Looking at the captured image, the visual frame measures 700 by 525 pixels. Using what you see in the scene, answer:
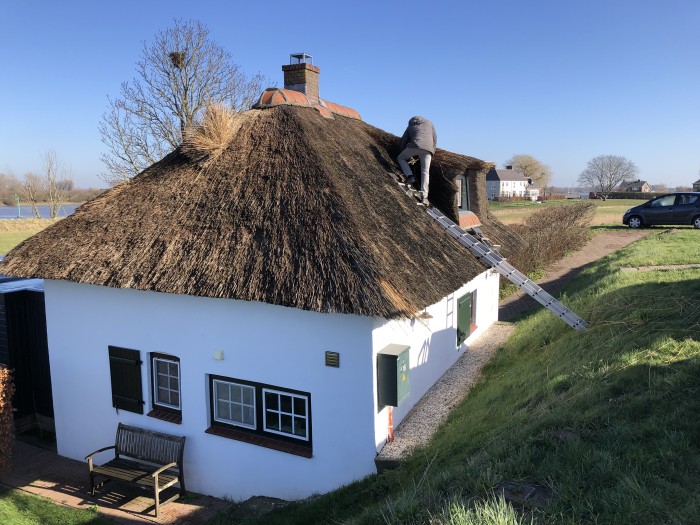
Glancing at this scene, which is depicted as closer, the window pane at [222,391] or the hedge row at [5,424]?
the window pane at [222,391]

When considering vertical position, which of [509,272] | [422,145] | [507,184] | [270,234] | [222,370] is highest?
[507,184]

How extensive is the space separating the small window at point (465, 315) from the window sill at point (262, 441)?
476 cm

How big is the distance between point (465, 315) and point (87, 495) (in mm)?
7955

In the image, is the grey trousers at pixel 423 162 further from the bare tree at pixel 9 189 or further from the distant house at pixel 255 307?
the bare tree at pixel 9 189

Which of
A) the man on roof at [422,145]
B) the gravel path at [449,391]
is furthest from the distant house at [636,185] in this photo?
the man on roof at [422,145]

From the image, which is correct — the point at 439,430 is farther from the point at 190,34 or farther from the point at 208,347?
the point at 190,34

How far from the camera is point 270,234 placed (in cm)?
721

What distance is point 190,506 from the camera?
7449 millimetres

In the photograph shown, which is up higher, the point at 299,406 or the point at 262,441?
the point at 299,406

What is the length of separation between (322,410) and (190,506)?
2.78 m

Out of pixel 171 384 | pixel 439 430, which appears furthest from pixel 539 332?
pixel 171 384

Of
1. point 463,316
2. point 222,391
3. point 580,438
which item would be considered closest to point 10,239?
point 222,391

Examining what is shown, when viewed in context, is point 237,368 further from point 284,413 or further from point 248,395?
point 284,413

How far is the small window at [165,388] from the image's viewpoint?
798 centimetres
